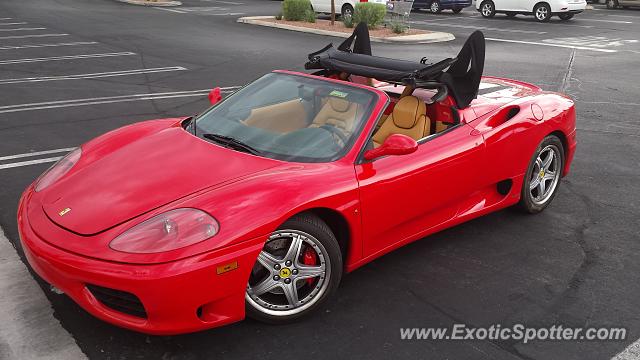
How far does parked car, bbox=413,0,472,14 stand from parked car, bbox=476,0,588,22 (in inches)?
62.5

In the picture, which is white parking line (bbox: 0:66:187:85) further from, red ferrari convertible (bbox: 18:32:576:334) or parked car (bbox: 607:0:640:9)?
parked car (bbox: 607:0:640:9)

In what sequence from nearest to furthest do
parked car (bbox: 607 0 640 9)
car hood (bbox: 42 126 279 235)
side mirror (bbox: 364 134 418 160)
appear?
car hood (bbox: 42 126 279 235), side mirror (bbox: 364 134 418 160), parked car (bbox: 607 0 640 9)

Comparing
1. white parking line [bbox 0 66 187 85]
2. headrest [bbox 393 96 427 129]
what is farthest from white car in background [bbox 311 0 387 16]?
headrest [bbox 393 96 427 129]

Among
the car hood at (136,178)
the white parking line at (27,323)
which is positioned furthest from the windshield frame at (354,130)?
the white parking line at (27,323)

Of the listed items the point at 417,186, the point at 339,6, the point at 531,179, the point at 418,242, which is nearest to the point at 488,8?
the point at 339,6

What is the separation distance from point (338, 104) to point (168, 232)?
1.59 m

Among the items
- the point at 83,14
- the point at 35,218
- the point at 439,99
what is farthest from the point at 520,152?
the point at 83,14

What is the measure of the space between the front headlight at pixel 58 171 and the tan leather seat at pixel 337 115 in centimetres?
161

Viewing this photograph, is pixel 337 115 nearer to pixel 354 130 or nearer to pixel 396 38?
pixel 354 130

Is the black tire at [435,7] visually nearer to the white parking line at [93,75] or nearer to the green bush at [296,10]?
the green bush at [296,10]

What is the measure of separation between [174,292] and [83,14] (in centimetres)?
2248

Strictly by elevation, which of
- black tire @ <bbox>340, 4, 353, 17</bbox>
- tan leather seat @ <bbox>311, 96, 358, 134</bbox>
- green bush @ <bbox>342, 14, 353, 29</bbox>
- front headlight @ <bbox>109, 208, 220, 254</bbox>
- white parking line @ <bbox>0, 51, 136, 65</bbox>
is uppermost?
black tire @ <bbox>340, 4, 353, 17</bbox>

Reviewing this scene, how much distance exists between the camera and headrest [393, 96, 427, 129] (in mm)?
4535

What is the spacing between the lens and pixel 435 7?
2741 centimetres
